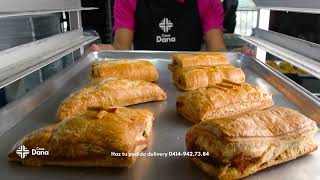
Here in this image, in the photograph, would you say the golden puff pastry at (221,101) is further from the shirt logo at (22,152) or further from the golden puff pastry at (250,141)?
the shirt logo at (22,152)

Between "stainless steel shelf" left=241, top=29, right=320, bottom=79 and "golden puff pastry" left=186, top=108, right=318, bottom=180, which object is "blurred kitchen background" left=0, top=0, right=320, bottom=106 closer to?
"stainless steel shelf" left=241, top=29, right=320, bottom=79

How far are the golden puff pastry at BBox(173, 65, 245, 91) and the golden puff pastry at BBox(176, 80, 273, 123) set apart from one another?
0.23 m

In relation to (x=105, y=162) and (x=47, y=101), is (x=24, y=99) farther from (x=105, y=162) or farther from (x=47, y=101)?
(x=105, y=162)

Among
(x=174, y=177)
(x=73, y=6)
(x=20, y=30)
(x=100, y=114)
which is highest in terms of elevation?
(x=73, y=6)

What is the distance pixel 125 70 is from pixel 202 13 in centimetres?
111

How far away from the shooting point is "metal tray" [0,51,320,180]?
31.3 inches

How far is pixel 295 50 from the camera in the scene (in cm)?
137

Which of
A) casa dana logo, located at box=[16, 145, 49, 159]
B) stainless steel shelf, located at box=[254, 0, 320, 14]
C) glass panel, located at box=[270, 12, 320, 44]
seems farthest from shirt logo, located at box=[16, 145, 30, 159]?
glass panel, located at box=[270, 12, 320, 44]

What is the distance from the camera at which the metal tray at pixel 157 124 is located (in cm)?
80

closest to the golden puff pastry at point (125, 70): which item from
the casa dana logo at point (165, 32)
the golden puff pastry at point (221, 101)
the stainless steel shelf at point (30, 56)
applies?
the stainless steel shelf at point (30, 56)

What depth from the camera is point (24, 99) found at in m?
1.19

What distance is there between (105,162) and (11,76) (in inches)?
20.2

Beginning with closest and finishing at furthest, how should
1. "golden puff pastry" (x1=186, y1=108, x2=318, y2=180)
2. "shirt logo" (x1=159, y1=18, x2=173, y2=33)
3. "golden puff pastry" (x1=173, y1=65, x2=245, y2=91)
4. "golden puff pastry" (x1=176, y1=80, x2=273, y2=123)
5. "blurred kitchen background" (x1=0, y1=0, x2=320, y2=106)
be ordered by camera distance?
"golden puff pastry" (x1=186, y1=108, x2=318, y2=180) → "golden puff pastry" (x1=176, y1=80, x2=273, y2=123) → "golden puff pastry" (x1=173, y1=65, x2=245, y2=91) → "blurred kitchen background" (x1=0, y1=0, x2=320, y2=106) → "shirt logo" (x1=159, y1=18, x2=173, y2=33)

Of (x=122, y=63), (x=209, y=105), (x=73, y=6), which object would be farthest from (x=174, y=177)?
(x=73, y=6)
